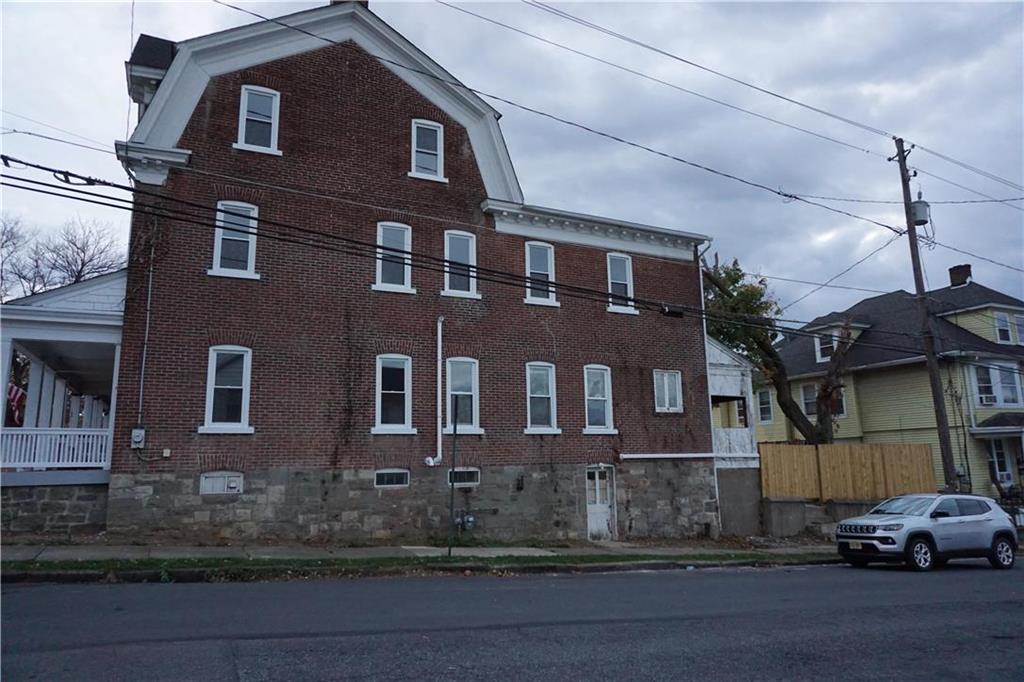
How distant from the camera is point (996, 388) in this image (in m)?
30.8

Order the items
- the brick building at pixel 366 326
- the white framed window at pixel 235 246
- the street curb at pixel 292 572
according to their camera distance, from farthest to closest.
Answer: the white framed window at pixel 235 246 < the brick building at pixel 366 326 < the street curb at pixel 292 572

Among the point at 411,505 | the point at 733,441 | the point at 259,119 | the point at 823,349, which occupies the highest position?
the point at 259,119

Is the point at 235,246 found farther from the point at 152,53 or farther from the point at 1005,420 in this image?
the point at 1005,420

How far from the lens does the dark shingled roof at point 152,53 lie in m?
16.9

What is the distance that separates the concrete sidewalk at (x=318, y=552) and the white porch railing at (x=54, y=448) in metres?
1.94

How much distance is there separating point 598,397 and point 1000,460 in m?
21.2

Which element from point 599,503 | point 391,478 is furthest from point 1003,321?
point 391,478

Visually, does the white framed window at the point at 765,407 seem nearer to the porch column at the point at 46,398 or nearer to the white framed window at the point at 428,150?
the white framed window at the point at 428,150

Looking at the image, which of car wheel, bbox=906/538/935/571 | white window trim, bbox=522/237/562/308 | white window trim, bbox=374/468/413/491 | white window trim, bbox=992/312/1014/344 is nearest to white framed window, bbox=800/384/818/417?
white window trim, bbox=992/312/1014/344

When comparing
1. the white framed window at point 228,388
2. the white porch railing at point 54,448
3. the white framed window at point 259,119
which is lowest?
the white porch railing at point 54,448

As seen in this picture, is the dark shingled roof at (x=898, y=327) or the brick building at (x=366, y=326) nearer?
the brick building at (x=366, y=326)

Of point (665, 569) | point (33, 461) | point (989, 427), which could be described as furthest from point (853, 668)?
point (989, 427)

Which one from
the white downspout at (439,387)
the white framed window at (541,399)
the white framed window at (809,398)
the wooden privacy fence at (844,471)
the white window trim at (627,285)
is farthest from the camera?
the white framed window at (809,398)

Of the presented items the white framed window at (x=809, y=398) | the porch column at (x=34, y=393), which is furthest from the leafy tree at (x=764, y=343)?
the porch column at (x=34, y=393)
